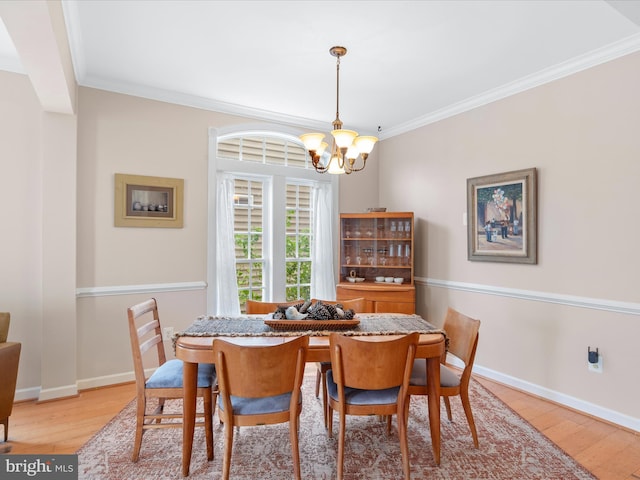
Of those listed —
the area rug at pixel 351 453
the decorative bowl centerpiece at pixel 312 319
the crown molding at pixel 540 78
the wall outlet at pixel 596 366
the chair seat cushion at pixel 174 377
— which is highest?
the crown molding at pixel 540 78

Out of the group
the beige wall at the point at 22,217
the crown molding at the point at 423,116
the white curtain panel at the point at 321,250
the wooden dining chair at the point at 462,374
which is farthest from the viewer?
the white curtain panel at the point at 321,250

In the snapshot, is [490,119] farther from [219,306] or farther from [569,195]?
[219,306]

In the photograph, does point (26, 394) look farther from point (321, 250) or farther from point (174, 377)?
point (321, 250)

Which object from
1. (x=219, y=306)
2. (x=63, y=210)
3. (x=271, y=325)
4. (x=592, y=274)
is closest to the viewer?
(x=271, y=325)

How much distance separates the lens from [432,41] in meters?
2.74

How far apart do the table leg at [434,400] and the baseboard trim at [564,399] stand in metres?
1.53

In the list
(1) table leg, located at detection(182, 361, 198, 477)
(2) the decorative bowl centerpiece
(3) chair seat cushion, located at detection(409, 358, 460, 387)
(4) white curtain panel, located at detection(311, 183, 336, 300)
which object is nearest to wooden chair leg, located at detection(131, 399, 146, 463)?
(1) table leg, located at detection(182, 361, 198, 477)

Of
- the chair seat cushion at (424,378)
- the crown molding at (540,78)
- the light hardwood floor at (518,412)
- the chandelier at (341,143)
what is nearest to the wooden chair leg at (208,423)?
the light hardwood floor at (518,412)

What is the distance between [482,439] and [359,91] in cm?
302

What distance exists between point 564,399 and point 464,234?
167 cm

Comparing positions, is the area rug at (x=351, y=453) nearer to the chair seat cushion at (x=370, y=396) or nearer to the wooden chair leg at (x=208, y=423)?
the wooden chair leg at (x=208, y=423)

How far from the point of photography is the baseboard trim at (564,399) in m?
2.76

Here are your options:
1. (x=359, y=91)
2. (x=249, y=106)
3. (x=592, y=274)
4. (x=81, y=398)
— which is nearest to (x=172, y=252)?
(x=81, y=398)

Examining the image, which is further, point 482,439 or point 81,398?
point 81,398
